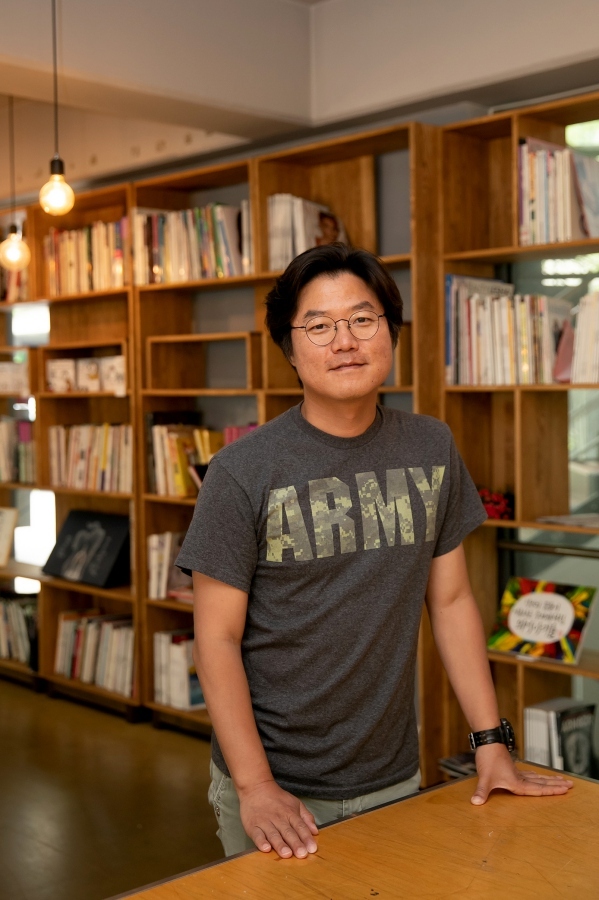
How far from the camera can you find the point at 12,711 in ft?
17.8

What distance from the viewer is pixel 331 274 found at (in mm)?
1739

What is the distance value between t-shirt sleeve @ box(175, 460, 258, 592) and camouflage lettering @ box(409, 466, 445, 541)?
0.31 m

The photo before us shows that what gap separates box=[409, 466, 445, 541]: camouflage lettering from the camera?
5.91 ft

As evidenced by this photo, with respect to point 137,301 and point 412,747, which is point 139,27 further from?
point 412,747

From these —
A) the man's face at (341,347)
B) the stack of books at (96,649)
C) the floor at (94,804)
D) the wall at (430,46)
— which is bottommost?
the floor at (94,804)

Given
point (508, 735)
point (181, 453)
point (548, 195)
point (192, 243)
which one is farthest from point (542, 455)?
point (508, 735)

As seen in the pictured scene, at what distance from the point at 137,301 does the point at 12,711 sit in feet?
7.33

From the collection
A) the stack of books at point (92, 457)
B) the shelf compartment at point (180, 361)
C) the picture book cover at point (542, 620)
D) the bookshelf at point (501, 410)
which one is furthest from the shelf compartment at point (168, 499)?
the picture book cover at point (542, 620)

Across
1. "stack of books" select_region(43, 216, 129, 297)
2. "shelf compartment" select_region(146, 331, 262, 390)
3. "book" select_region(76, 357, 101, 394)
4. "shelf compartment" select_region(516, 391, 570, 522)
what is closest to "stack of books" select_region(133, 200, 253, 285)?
"stack of books" select_region(43, 216, 129, 297)

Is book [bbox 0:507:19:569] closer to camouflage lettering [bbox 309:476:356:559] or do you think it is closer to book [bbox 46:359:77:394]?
book [bbox 46:359:77:394]

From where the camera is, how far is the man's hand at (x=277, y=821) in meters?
1.50

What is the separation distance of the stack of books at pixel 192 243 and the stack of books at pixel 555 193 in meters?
1.34

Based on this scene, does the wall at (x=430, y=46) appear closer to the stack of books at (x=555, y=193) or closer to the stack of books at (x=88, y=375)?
the stack of books at (x=555, y=193)

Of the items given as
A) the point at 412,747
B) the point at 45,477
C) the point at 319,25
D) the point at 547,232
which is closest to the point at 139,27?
the point at 319,25
